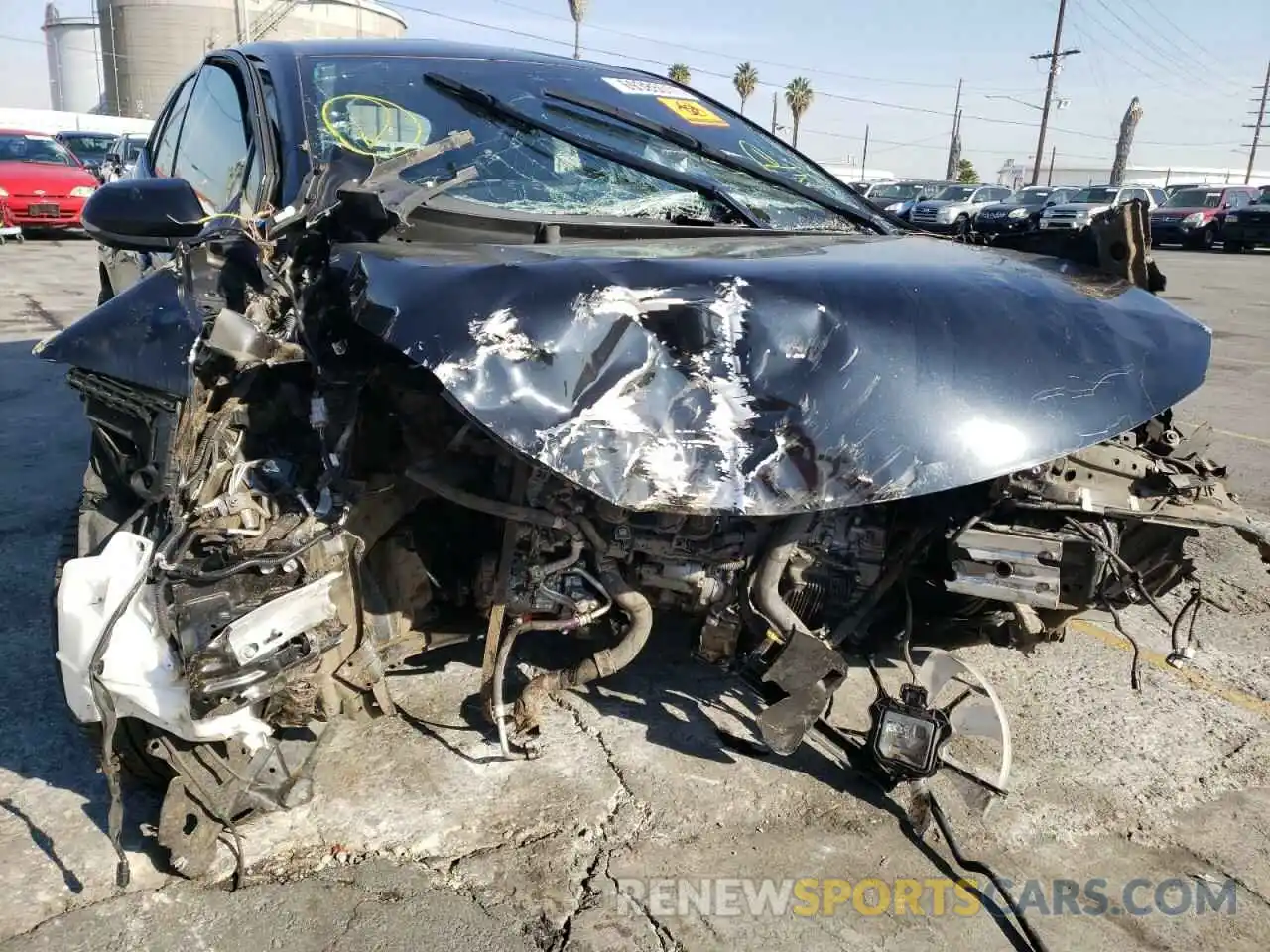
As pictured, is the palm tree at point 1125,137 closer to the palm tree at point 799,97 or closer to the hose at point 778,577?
the palm tree at point 799,97

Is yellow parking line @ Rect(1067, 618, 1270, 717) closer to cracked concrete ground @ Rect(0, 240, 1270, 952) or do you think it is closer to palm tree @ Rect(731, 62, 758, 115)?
cracked concrete ground @ Rect(0, 240, 1270, 952)

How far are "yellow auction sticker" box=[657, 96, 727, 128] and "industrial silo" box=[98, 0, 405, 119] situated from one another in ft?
165

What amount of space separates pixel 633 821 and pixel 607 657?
0.41m

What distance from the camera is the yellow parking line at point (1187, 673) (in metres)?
3.10

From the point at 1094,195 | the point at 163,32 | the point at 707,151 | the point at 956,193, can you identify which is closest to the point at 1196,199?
the point at 1094,195

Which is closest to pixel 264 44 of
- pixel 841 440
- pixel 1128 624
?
pixel 841 440

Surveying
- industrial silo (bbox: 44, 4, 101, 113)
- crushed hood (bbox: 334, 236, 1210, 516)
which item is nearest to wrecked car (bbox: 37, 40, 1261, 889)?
crushed hood (bbox: 334, 236, 1210, 516)

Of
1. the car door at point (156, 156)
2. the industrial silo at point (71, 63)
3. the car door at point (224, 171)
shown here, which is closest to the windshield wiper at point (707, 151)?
the car door at point (224, 171)

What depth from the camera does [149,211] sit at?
2.43m

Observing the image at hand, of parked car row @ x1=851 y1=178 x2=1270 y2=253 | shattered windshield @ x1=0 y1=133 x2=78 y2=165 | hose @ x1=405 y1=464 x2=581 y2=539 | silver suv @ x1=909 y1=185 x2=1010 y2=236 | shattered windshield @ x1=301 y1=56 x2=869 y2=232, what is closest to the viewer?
hose @ x1=405 y1=464 x2=581 y2=539

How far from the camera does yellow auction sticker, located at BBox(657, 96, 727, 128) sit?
Result: 3.43 metres

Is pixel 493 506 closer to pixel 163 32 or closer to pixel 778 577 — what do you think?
pixel 778 577

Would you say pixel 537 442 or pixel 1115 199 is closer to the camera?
pixel 537 442

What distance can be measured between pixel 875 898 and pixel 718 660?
2.20ft
